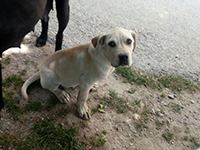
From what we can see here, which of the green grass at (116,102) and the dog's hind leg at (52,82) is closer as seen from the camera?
the dog's hind leg at (52,82)

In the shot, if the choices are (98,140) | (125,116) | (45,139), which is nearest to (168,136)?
(125,116)

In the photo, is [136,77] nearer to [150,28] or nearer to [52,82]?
[52,82]

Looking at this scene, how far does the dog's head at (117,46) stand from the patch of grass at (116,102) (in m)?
1.00

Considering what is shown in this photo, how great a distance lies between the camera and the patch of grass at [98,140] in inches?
95.1

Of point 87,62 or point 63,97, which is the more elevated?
point 87,62

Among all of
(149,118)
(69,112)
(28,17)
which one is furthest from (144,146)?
(28,17)

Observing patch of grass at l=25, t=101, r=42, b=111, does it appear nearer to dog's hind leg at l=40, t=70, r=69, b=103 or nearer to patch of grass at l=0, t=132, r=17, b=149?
dog's hind leg at l=40, t=70, r=69, b=103

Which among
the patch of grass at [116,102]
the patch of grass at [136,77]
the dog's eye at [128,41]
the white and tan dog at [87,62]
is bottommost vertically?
the patch of grass at [116,102]

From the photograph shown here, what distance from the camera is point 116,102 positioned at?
3004 mm

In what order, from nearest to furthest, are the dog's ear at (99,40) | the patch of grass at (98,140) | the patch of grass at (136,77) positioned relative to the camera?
the dog's ear at (99,40) < the patch of grass at (98,140) < the patch of grass at (136,77)

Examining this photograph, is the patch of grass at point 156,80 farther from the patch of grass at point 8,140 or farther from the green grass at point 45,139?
the patch of grass at point 8,140

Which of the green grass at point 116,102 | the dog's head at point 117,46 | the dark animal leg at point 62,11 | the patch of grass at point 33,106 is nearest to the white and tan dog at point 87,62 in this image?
the dog's head at point 117,46

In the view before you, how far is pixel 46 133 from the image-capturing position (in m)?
2.41

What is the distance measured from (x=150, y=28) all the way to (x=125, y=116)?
318 cm
